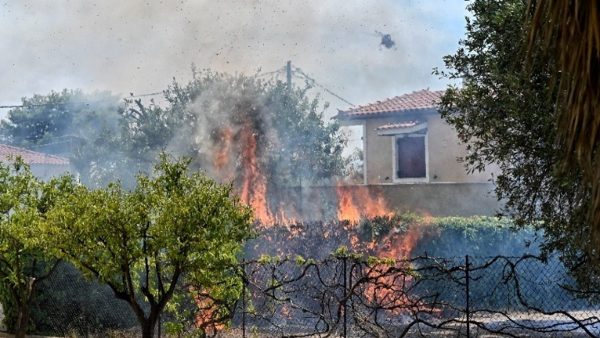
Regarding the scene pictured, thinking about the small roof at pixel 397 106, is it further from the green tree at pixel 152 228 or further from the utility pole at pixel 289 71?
the green tree at pixel 152 228

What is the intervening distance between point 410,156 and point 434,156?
85 cm

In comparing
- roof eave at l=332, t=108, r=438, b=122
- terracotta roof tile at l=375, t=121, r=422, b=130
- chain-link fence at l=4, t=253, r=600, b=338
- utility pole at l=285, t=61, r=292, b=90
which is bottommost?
chain-link fence at l=4, t=253, r=600, b=338

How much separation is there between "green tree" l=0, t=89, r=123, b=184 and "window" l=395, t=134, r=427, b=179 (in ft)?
33.2

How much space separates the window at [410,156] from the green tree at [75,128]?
10.1m

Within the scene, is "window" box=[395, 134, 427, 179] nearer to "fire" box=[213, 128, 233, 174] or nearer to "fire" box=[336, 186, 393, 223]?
"fire" box=[336, 186, 393, 223]

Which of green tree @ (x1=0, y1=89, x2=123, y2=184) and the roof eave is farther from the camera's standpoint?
green tree @ (x1=0, y1=89, x2=123, y2=184)

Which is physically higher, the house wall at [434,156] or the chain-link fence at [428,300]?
the house wall at [434,156]

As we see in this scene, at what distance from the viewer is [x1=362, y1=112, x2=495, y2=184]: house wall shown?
2175 cm

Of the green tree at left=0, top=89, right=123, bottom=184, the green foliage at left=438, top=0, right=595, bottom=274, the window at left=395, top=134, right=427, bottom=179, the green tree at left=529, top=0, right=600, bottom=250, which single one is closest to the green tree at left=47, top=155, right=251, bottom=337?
the green foliage at left=438, top=0, right=595, bottom=274

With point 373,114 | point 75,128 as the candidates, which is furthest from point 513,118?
point 75,128

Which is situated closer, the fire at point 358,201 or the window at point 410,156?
the fire at point 358,201

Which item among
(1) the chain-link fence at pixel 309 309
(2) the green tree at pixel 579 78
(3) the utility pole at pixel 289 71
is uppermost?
(3) the utility pole at pixel 289 71

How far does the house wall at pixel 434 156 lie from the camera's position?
21750mm

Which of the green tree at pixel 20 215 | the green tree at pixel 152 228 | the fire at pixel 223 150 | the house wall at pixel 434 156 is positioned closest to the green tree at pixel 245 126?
the fire at pixel 223 150
